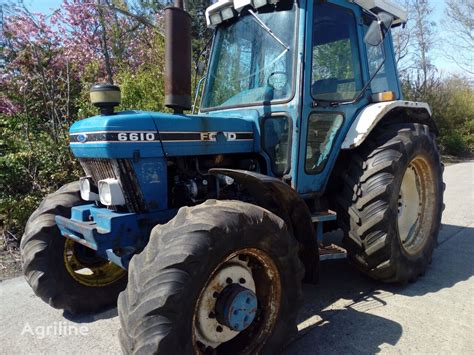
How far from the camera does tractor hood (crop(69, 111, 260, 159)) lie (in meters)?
2.69

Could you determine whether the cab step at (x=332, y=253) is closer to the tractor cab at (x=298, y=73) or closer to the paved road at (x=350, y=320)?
the paved road at (x=350, y=320)

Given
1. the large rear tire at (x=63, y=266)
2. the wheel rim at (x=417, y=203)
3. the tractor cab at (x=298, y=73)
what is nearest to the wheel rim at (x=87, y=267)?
the large rear tire at (x=63, y=266)

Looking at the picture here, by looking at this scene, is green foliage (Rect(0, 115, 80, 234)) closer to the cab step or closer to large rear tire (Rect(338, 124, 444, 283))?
the cab step

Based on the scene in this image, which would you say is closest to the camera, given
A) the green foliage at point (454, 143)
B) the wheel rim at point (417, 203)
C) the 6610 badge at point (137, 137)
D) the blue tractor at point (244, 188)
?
the blue tractor at point (244, 188)

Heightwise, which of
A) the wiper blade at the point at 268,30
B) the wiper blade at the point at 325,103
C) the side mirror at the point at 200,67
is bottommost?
the wiper blade at the point at 325,103

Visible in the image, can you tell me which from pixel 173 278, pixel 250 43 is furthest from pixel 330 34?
pixel 173 278

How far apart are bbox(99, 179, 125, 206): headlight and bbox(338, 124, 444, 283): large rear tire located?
1871 mm

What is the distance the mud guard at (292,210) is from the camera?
9.30 feet

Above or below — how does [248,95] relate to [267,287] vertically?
above

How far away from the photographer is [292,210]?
117 inches

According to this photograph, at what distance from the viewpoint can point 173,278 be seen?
2057 mm

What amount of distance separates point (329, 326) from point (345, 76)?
217 centimetres

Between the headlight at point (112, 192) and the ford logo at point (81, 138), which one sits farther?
the ford logo at point (81, 138)

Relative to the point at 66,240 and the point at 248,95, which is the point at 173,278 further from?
the point at 248,95
